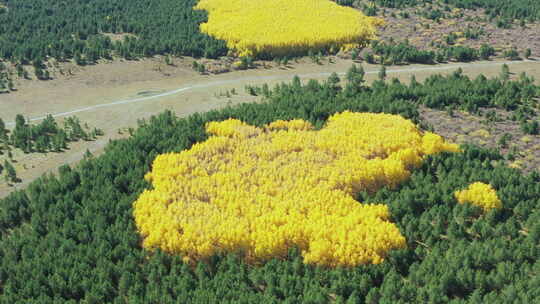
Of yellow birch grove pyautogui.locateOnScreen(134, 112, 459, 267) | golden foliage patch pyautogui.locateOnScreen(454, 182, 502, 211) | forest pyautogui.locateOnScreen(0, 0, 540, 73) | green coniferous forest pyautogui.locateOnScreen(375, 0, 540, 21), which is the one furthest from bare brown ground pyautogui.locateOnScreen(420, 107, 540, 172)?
green coniferous forest pyautogui.locateOnScreen(375, 0, 540, 21)

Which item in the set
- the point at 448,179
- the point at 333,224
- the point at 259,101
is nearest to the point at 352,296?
the point at 333,224

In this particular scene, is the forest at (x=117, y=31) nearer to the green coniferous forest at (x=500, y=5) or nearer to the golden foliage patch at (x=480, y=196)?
the green coniferous forest at (x=500, y=5)

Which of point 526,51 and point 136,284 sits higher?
point 526,51

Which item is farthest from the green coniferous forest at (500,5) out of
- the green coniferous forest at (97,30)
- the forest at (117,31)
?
the green coniferous forest at (97,30)

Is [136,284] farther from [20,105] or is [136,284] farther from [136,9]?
[136,9]

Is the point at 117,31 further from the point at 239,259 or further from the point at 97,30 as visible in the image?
the point at 239,259

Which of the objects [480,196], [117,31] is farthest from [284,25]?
Result: [480,196]
